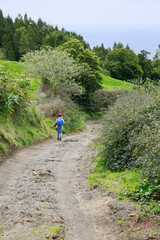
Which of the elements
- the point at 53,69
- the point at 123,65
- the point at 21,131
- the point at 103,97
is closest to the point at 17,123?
the point at 21,131

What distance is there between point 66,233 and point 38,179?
158 inches

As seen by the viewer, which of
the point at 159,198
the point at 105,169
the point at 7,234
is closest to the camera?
the point at 7,234

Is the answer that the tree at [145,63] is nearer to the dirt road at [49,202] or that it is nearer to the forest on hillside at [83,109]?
the forest on hillside at [83,109]

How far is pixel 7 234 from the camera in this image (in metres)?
5.20

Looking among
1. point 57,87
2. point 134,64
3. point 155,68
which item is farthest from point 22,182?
point 155,68

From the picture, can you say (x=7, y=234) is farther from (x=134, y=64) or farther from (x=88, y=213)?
(x=134, y=64)

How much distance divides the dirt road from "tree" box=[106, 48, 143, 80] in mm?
56422

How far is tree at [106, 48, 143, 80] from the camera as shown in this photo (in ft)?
217

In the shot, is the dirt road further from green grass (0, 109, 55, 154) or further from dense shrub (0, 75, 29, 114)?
dense shrub (0, 75, 29, 114)

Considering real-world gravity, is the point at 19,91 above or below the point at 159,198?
above

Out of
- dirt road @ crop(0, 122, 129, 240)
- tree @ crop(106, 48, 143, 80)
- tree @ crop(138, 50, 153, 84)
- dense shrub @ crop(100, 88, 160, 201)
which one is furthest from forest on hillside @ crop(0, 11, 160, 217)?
tree @ crop(138, 50, 153, 84)

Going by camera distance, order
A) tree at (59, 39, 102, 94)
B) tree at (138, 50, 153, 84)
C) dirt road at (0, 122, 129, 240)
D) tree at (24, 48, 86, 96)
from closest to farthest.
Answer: dirt road at (0, 122, 129, 240) → tree at (24, 48, 86, 96) → tree at (59, 39, 102, 94) → tree at (138, 50, 153, 84)

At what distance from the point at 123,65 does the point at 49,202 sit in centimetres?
6324

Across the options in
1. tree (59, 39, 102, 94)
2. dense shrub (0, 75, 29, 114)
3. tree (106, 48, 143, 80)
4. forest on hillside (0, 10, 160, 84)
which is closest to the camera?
dense shrub (0, 75, 29, 114)
